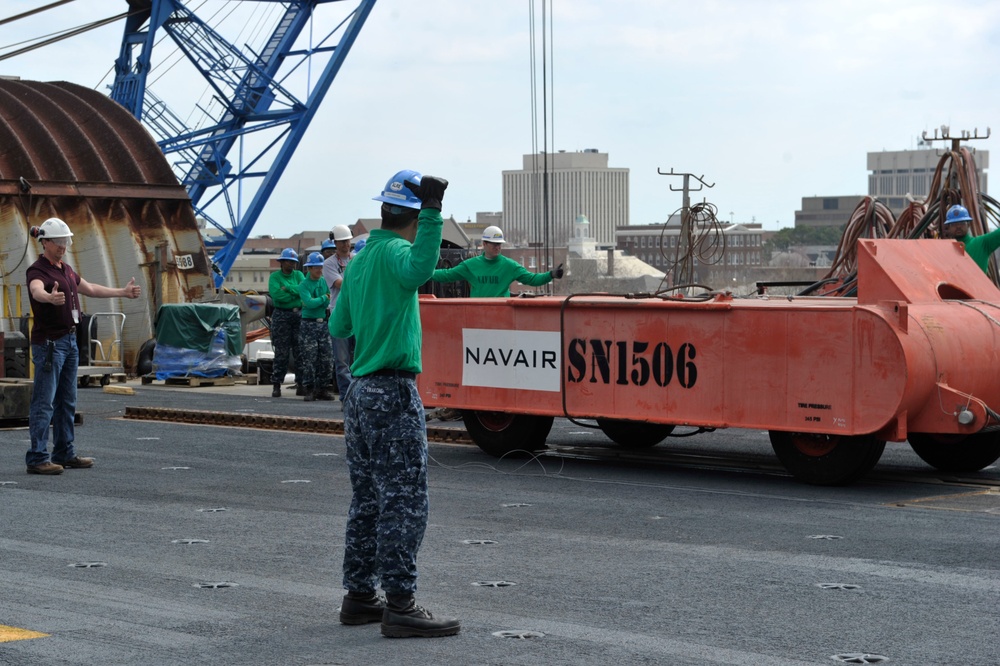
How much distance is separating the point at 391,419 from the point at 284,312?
12.7 meters

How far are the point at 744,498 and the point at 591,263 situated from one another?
12442cm

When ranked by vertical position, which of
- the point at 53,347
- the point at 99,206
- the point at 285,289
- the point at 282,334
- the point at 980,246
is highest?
the point at 99,206

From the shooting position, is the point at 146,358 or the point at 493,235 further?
the point at 146,358

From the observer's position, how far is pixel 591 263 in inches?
5261

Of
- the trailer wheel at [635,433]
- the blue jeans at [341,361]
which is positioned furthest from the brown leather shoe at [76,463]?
the trailer wheel at [635,433]

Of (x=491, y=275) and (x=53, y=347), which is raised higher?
(x=491, y=275)

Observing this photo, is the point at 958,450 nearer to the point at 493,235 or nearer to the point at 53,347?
the point at 493,235

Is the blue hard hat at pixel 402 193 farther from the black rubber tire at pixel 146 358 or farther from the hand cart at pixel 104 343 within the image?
the black rubber tire at pixel 146 358

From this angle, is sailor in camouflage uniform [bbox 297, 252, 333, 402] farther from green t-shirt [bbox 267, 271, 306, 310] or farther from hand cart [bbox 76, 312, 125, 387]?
hand cart [bbox 76, 312, 125, 387]

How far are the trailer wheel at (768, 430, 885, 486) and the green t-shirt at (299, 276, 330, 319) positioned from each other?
832 cm

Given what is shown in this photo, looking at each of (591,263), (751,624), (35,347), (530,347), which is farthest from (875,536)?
(591,263)

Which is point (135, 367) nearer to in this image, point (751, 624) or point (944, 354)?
point (944, 354)

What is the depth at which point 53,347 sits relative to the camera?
36.7ft

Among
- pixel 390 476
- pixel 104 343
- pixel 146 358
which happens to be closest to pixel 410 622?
pixel 390 476
